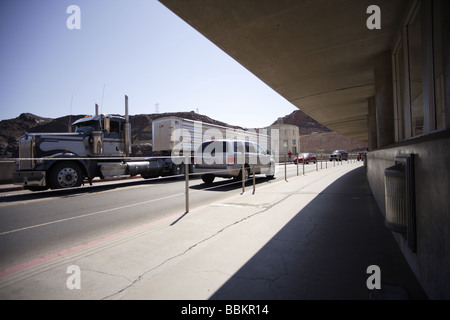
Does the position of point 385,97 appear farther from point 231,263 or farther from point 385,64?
point 231,263

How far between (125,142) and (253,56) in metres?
8.19

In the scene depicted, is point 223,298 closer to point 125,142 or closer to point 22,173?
point 22,173

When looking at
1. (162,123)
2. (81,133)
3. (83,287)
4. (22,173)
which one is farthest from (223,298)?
(162,123)

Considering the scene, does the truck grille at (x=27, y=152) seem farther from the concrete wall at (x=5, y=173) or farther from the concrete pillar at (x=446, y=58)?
the concrete pillar at (x=446, y=58)

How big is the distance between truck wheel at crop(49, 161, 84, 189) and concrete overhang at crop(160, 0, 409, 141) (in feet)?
25.1

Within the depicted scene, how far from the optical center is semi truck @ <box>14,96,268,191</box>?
8648 millimetres

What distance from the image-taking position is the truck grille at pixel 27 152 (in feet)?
27.8

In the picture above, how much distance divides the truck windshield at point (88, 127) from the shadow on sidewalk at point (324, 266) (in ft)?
31.2

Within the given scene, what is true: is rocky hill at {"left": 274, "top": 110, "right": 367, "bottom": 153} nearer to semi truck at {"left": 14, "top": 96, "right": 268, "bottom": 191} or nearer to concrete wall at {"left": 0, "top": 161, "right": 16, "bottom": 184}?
semi truck at {"left": 14, "top": 96, "right": 268, "bottom": 191}

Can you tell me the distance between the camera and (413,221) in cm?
256
